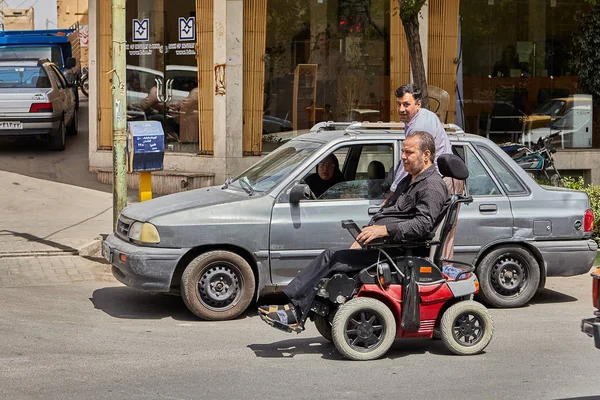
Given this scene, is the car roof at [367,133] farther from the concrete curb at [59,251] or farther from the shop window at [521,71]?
the shop window at [521,71]

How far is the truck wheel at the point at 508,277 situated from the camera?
882 centimetres

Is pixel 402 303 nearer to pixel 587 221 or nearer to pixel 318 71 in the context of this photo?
pixel 587 221

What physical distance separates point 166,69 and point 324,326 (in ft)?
31.6

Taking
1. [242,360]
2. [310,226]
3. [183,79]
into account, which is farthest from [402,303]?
[183,79]

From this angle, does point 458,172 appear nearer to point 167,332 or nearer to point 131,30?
point 167,332

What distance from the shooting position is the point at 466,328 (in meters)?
7.21

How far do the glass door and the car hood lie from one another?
708 centimetres

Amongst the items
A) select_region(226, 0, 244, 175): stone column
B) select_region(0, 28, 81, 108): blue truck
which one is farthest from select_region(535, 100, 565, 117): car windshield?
select_region(0, 28, 81, 108): blue truck

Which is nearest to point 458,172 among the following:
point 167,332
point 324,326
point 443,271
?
point 443,271

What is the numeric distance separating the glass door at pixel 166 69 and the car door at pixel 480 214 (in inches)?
306

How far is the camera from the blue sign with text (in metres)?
10.3

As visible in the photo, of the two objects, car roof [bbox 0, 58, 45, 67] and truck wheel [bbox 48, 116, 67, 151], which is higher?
car roof [bbox 0, 58, 45, 67]

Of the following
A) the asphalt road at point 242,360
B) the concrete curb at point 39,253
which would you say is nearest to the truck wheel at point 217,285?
the asphalt road at point 242,360

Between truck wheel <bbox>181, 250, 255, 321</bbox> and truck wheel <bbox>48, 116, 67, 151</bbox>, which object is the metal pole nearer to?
truck wheel <bbox>181, 250, 255, 321</bbox>
